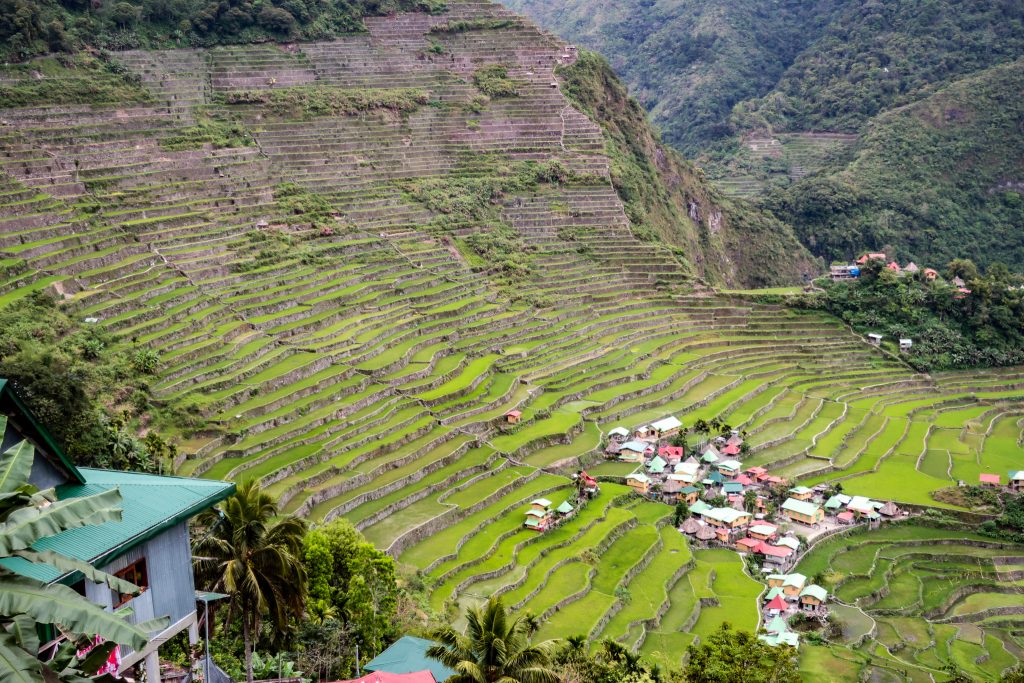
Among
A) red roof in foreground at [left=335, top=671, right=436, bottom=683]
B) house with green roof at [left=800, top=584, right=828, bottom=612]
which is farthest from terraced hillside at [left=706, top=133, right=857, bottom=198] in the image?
red roof in foreground at [left=335, top=671, right=436, bottom=683]

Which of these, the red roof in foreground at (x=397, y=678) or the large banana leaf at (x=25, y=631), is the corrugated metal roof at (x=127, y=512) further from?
the red roof in foreground at (x=397, y=678)

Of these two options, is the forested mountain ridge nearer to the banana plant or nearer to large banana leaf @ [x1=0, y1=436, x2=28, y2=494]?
large banana leaf @ [x1=0, y1=436, x2=28, y2=494]

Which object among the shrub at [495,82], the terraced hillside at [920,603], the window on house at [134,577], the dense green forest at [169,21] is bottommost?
the terraced hillside at [920,603]

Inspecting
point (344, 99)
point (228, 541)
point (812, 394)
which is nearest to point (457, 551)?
point (228, 541)

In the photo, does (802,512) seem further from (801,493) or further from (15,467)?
(15,467)

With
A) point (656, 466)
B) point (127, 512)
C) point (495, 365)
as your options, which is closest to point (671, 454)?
point (656, 466)

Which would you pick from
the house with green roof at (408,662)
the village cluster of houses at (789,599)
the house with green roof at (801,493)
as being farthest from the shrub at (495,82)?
the house with green roof at (408,662)
